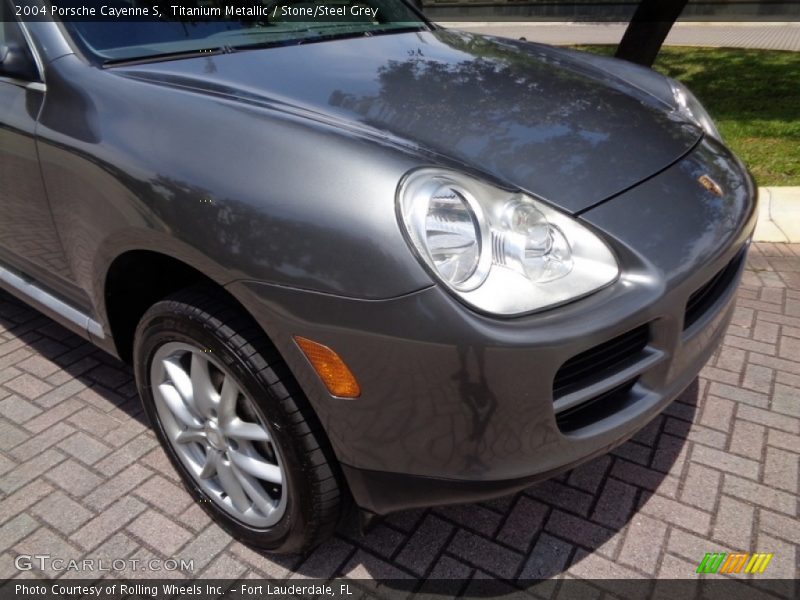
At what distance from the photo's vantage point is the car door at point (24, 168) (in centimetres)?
216

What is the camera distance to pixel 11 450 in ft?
8.16

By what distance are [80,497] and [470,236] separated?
168 centimetres

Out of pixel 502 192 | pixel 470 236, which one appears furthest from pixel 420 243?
pixel 502 192

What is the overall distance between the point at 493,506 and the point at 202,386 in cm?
101

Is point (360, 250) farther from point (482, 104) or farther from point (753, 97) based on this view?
point (753, 97)

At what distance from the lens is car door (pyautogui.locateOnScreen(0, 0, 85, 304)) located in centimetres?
216

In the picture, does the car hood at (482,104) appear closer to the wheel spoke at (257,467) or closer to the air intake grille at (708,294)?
the air intake grille at (708,294)

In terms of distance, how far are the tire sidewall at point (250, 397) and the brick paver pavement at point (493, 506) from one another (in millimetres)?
101

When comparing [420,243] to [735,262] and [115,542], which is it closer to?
[735,262]

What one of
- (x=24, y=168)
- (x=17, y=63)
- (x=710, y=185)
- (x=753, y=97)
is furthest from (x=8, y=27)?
(x=753, y=97)

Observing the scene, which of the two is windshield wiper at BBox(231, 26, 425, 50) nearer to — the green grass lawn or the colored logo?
the colored logo

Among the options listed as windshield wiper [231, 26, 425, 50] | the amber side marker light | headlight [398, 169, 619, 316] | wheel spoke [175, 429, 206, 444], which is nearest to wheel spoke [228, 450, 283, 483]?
wheel spoke [175, 429, 206, 444]

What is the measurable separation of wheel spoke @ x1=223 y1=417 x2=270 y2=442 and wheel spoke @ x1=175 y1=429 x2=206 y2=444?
6.2 inches

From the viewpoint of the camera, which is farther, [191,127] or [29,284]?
[29,284]
